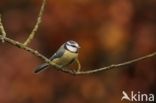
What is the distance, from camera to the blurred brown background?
14.6 feet

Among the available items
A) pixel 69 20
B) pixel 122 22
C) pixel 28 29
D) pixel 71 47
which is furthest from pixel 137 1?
pixel 71 47

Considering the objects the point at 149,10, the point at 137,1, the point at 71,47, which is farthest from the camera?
the point at 137,1

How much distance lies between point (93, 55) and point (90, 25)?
29 centimetres

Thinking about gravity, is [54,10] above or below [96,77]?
above

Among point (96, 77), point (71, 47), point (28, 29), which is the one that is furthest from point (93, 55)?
point (71, 47)

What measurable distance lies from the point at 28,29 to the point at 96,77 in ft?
1.85

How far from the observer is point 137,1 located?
4758 mm

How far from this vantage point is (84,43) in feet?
14.8

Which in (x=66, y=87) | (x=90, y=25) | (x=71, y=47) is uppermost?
(x=71, y=47)

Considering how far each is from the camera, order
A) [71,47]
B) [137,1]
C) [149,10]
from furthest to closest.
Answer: [137,1] < [149,10] < [71,47]

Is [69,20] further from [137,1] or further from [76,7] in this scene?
[137,1]

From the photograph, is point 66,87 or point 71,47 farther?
point 66,87

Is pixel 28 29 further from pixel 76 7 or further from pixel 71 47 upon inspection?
pixel 71 47

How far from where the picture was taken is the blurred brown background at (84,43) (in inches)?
175
